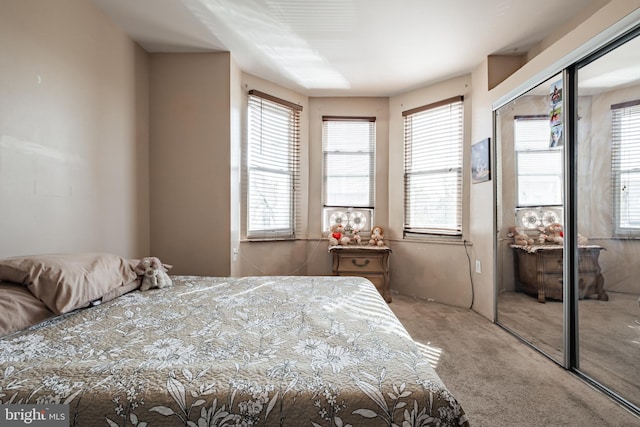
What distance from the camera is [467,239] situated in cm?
345

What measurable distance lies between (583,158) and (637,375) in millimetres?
1281

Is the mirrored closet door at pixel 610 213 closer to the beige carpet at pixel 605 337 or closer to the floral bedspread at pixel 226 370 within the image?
the beige carpet at pixel 605 337

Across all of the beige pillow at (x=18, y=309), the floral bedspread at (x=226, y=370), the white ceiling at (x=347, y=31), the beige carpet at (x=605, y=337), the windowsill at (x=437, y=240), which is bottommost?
the beige carpet at (x=605, y=337)

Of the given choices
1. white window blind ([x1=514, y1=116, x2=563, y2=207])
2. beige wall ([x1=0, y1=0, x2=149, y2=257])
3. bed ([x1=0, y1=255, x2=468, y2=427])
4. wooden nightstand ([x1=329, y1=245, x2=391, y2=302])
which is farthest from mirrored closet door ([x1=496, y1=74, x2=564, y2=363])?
beige wall ([x1=0, y1=0, x2=149, y2=257])

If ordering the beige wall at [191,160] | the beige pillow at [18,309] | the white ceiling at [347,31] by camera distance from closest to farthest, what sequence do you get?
the beige pillow at [18,309]
the white ceiling at [347,31]
the beige wall at [191,160]

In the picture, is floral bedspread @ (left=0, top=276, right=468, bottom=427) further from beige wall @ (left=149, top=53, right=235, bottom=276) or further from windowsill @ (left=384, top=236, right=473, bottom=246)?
windowsill @ (left=384, top=236, right=473, bottom=246)

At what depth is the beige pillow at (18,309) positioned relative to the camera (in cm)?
120

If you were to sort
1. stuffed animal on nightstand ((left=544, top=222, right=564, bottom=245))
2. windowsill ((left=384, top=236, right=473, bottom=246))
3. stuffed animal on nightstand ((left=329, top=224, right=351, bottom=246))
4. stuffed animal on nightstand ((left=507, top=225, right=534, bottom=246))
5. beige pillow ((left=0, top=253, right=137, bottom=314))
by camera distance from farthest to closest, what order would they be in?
stuffed animal on nightstand ((left=329, top=224, right=351, bottom=246)) → windowsill ((left=384, top=236, right=473, bottom=246)) → stuffed animal on nightstand ((left=507, top=225, right=534, bottom=246)) → stuffed animal on nightstand ((left=544, top=222, right=564, bottom=245)) → beige pillow ((left=0, top=253, right=137, bottom=314))

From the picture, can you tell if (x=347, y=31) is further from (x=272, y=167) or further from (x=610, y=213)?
(x=610, y=213)

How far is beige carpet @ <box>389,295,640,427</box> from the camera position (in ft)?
5.25

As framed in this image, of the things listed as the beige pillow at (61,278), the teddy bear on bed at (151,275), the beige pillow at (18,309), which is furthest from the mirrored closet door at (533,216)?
the beige pillow at (18,309)

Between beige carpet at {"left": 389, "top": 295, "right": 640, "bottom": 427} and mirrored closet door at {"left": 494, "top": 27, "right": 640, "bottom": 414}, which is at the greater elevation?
mirrored closet door at {"left": 494, "top": 27, "right": 640, "bottom": 414}

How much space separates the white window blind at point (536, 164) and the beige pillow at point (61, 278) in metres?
2.95

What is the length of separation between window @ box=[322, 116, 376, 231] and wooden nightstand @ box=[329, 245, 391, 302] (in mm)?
492
